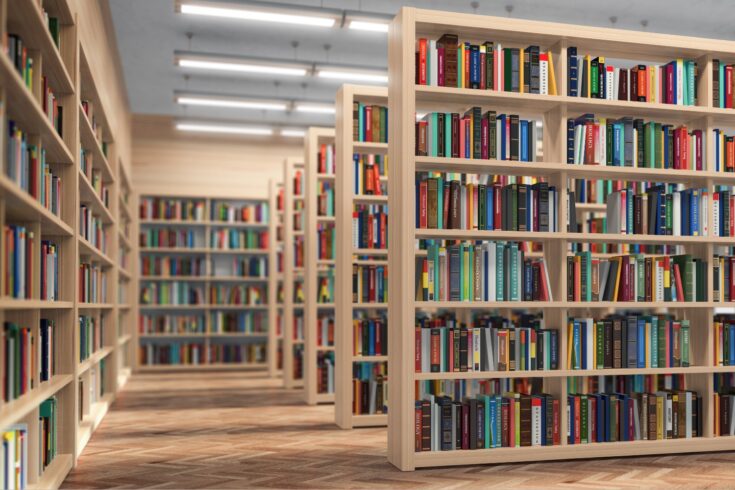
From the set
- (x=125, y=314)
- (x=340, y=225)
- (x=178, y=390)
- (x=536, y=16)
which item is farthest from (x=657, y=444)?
(x=125, y=314)

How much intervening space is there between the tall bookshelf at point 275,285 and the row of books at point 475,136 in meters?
5.61

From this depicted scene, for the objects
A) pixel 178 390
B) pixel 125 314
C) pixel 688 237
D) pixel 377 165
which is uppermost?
pixel 377 165

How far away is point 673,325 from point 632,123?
127 centimetres

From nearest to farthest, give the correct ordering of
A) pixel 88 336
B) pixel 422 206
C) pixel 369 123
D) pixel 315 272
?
pixel 422 206
pixel 88 336
pixel 369 123
pixel 315 272

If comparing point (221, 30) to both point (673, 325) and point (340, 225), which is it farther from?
point (673, 325)

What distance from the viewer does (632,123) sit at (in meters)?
5.15

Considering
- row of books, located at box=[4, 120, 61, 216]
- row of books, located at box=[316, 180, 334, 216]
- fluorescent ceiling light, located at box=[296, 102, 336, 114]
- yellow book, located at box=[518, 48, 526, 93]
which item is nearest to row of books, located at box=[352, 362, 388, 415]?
row of books, located at box=[316, 180, 334, 216]

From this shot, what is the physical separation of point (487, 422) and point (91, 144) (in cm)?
336

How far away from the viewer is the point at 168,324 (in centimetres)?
1155

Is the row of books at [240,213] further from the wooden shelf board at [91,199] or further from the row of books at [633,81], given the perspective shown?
the row of books at [633,81]

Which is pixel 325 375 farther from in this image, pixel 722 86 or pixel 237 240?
pixel 237 240

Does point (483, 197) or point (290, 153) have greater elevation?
point (290, 153)

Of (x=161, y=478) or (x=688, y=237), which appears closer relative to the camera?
(x=161, y=478)

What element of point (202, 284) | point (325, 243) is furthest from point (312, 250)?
point (202, 284)
